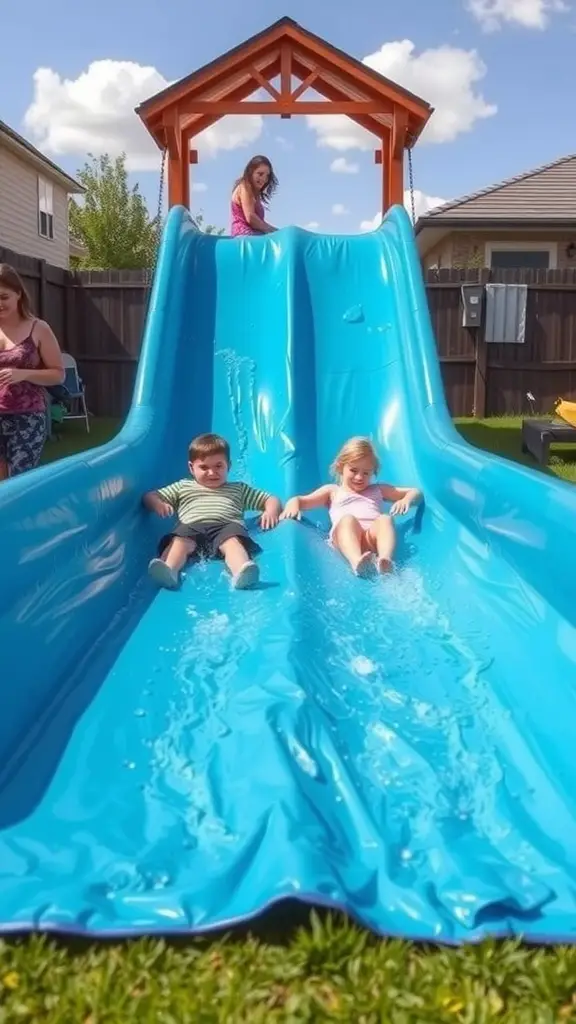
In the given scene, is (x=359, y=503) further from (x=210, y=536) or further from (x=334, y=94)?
(x=334, y=94)

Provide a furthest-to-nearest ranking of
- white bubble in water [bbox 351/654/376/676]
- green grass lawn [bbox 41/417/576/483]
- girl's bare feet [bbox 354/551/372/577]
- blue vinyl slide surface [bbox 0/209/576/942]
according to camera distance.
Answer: green grass lawn [bbox 41/417/576/483] → girl's bare feet [bbox 354/551/372/577] → white bubble in water [bbox 351/654/376/676] → blue vinyl slide surface [bbox 0/209/576/942]

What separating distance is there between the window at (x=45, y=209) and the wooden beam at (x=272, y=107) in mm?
12261

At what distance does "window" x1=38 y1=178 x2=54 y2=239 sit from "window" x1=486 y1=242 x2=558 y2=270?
864 cm

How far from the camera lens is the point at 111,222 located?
31.4 metres

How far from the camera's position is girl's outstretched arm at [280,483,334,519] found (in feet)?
13.4

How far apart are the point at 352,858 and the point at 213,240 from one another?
192 inches

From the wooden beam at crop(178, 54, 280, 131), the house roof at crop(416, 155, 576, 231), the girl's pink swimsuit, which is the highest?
the house roof at crop(416, 155, 576, 231)

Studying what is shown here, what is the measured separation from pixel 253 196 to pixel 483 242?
36.4 feet

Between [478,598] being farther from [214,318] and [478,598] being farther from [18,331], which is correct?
[214,318]

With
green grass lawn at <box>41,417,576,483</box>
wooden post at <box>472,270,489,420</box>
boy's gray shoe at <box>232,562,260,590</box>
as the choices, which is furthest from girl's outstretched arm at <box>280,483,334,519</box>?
wooden post at <box>472,270,489,420</box>

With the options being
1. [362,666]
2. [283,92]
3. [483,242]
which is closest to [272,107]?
[283,92]

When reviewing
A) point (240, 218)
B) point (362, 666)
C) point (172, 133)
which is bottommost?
point (362, 666)

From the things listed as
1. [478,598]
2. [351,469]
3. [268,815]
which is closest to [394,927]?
[268,815]

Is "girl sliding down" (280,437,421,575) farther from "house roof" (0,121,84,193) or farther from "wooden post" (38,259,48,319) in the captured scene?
"house roof" (0,121,84,193)
